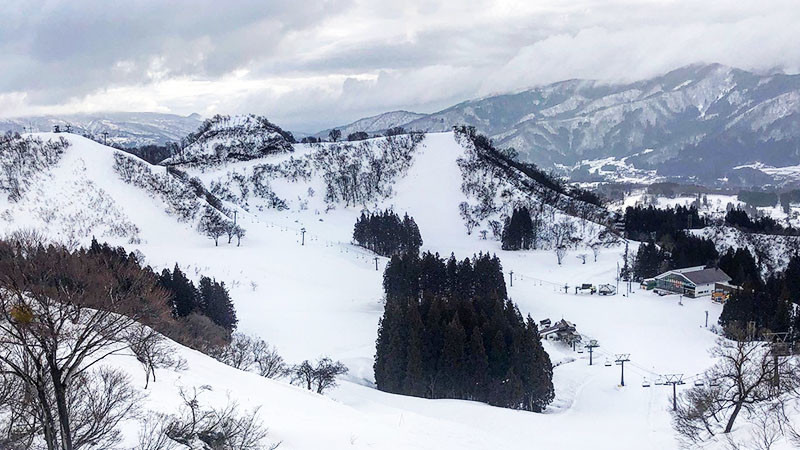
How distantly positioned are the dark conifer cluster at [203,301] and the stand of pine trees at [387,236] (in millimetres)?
37653

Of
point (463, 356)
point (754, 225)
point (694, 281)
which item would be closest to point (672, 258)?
point (694, 281)

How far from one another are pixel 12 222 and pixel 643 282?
78787 millimetres

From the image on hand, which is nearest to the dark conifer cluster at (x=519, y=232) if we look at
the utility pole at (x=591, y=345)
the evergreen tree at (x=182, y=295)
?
the utility pole at (x=591, y=345)

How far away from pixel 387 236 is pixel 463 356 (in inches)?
1820

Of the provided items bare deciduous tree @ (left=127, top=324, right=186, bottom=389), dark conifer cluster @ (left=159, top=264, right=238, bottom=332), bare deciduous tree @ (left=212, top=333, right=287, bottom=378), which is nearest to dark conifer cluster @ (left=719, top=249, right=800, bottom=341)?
bare deciduous tree @ (left=212, top=333, right=287, bottom=378)

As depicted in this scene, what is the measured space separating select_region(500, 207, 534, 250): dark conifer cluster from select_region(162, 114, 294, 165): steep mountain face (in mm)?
57524

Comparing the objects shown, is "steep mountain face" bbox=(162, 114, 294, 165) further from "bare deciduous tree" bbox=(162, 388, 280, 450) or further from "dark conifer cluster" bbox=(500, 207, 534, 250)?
"bare deciduous tree" bbox=(162, 388, 280, 450)

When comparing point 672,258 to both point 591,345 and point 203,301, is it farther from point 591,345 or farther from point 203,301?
point 203,301

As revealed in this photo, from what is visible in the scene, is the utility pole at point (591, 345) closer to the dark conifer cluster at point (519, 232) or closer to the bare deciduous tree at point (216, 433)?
the bare deciduous tree at point (216, 433)

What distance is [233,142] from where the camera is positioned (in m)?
119

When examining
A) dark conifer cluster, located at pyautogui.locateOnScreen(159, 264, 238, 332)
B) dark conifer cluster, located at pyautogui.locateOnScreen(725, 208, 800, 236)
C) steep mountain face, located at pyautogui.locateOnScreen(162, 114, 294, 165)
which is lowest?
dark conifer cluster, located at pyautogui.locateOnScreen(159, 264, 238, 332)

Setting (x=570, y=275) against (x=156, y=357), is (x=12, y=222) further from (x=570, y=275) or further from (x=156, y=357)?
(x=570, y=275)

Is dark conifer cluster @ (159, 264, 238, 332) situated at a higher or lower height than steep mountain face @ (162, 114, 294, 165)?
lower

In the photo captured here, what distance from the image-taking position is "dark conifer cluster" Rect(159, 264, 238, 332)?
41.4 metres
